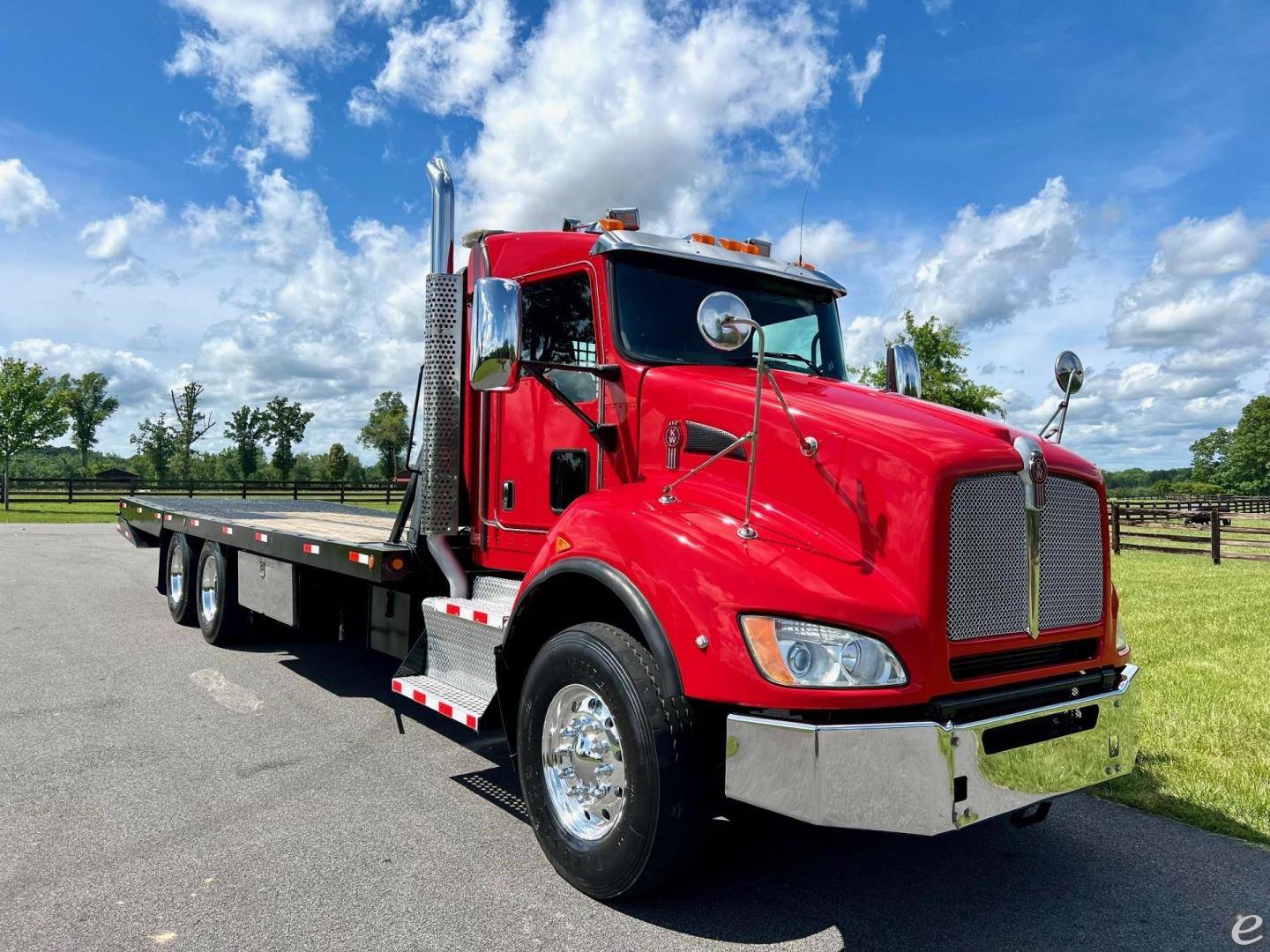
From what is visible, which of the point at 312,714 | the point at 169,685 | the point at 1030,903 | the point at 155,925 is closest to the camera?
the point at 155,925

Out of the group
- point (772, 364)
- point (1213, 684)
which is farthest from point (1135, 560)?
point (772, 364)

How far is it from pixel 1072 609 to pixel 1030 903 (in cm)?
110

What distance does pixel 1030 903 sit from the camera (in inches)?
133

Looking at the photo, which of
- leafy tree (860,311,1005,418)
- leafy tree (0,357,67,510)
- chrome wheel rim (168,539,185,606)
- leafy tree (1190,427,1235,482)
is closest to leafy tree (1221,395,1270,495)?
leafy tree (1190,427,1235,482)

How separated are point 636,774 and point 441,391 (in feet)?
8.98

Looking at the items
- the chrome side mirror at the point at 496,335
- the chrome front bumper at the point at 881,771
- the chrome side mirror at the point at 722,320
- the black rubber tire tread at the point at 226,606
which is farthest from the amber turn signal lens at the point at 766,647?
the black rubber tire tread at the point at 226,606

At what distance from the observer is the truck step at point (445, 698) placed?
402 cm

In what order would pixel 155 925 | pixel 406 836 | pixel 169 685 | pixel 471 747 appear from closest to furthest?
pixel 155 925, pixel 406 836, pixel 471 747, pixel 169 685

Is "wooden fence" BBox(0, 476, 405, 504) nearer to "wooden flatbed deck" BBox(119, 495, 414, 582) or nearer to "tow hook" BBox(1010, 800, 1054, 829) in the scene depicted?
"wooden flatbed deck" BBox(119, 495, 414, 582)

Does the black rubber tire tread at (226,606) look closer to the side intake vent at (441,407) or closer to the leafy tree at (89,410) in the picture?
the side intake vent at (441,407)

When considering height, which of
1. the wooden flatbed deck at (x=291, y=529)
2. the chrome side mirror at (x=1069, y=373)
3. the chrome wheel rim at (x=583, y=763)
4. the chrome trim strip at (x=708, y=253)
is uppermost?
the chrome trim strip at (x=708, y=253)

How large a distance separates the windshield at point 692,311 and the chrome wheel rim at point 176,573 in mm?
6359

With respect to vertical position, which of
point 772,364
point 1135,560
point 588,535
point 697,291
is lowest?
point 1135,560

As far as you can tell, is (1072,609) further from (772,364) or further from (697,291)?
(697,291)
